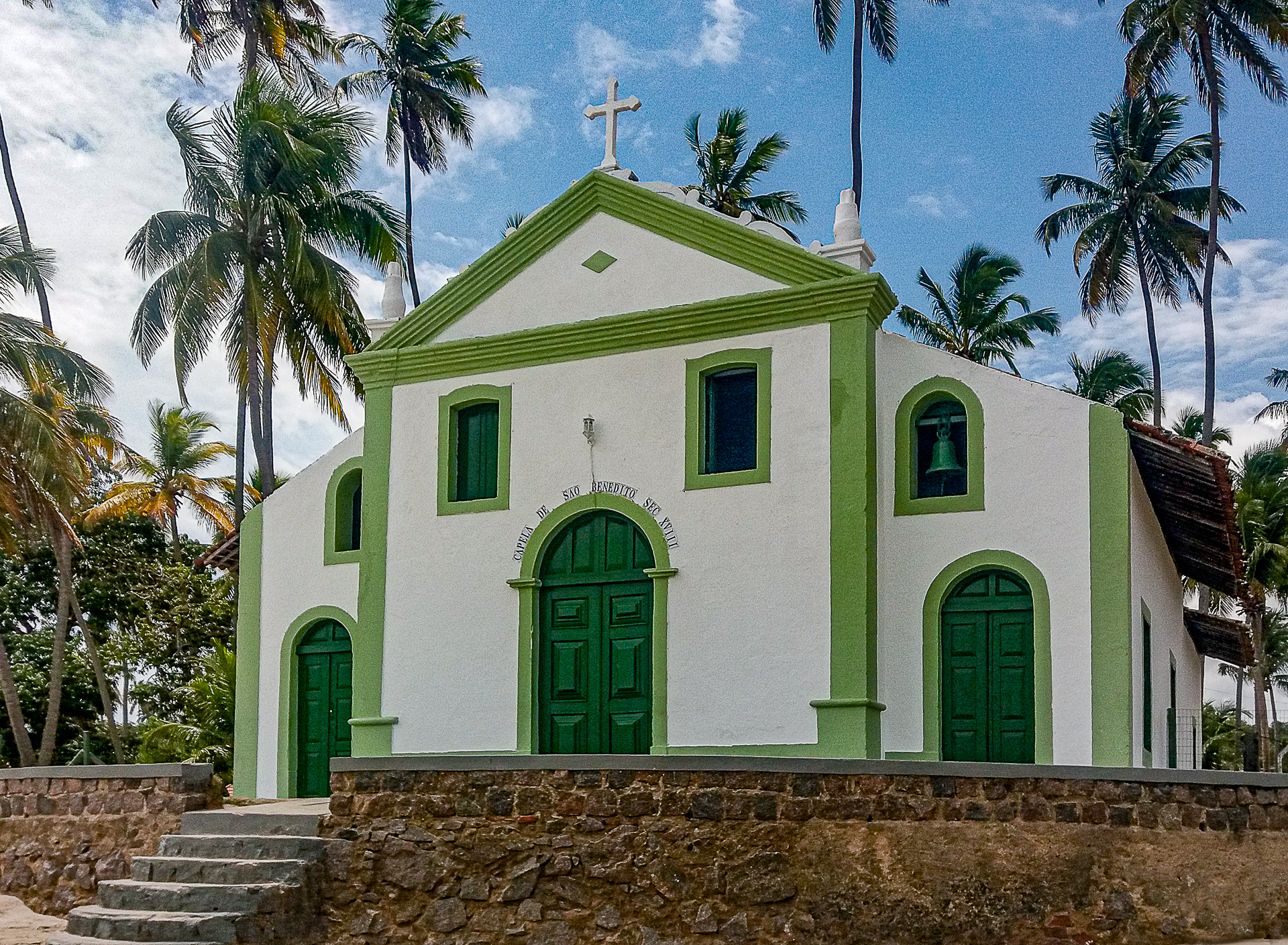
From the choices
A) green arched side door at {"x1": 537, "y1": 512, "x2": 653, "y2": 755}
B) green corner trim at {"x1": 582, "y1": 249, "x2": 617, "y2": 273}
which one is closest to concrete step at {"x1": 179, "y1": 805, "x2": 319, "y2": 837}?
green arched side door at {"x1": 537, "y1": 512, "x2": 653, "y2": 755}

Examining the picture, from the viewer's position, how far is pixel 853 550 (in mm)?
14336

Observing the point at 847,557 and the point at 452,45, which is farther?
the point at 452,45

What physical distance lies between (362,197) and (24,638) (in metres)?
14.7

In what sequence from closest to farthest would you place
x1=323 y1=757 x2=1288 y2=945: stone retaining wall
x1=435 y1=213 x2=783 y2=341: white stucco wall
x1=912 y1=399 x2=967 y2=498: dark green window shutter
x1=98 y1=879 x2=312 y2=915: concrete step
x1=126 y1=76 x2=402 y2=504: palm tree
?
1. x1=323 y1=757 x2=1288 y2=945: stone retaining wall
2. x1=98 y1=879 x2=312 y2=915: concrete step
3. x1=912 y1=399 x2=967 y2=498: dark green window shutter
4. x1=435 y1=213 x2=783 y2=341: white stucco wall
5. x1=126 y1=76 x2=402 y2=504: palm tree

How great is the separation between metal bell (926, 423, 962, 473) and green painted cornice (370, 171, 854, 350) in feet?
6.28

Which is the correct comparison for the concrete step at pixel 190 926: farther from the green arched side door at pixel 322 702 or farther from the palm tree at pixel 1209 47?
the palm tree at pixel 1209 47

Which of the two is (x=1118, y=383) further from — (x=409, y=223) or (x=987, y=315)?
(x=409, y=223)

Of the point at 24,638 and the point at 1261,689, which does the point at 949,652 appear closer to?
the point at 1261,689

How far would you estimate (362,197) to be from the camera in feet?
87.0

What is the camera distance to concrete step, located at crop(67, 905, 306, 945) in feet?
35.9

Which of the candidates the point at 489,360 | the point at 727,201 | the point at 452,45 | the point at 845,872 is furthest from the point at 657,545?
the point at 452,45

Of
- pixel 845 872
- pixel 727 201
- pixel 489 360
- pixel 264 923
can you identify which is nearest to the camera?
pixel 845 872

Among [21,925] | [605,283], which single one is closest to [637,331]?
[605,283]

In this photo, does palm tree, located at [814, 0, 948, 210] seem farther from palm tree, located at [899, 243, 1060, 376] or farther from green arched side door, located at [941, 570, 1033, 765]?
green arched side door, located at [941, 570, 1033, 765]
